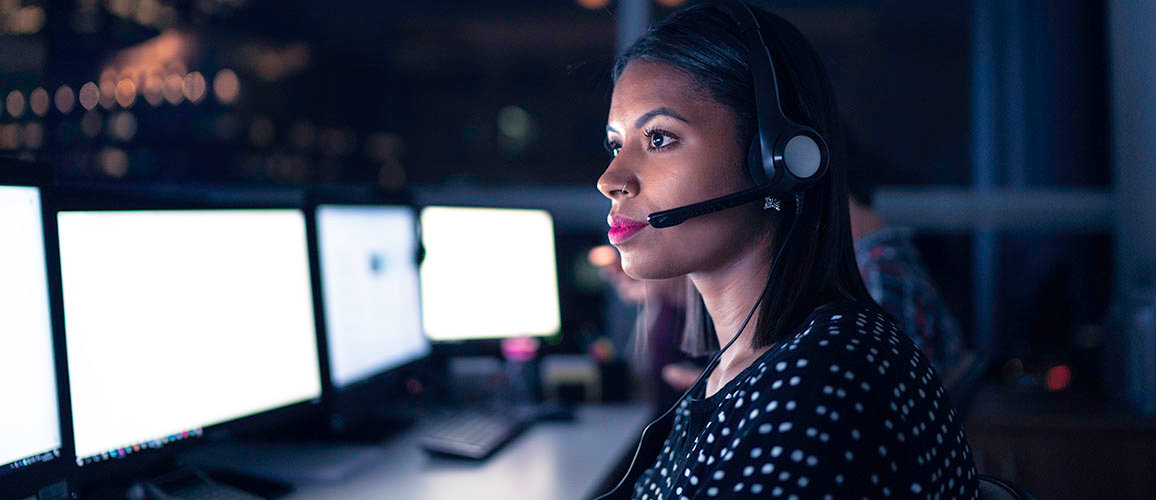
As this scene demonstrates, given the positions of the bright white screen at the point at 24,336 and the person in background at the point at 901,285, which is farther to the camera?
the person in background at the point at 901,285

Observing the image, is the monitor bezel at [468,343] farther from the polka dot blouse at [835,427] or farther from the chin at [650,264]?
the polka dot blouse at [835,427]

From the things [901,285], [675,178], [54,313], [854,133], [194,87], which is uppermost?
[194,87]

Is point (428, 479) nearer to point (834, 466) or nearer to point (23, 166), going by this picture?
point (23, 166)

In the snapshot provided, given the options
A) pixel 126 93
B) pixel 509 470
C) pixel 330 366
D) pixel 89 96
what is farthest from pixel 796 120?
pixel 126 93

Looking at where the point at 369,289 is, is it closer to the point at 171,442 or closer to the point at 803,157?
the point at 171,442

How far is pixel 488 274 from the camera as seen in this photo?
182 cm

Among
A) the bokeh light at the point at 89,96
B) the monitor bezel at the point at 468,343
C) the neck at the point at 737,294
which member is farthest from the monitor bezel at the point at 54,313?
the bokeh light at the point at 89,96

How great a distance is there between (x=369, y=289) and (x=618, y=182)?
858 mm

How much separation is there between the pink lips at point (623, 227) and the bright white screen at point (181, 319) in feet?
2.12

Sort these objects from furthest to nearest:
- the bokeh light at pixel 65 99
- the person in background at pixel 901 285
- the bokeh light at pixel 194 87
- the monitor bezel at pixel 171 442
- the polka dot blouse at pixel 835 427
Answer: the bokeh light at pixel 194 87, the bokeh light at pixel 65 99, the person in background at pixel 901 285, the monitor bezel at pixel 171 442, the polka dot blouse at pixel 835 427

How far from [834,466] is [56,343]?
2.79 feet

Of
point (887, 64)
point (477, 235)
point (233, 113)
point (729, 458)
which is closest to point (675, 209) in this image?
point (729, 458)

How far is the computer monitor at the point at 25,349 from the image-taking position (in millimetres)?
821

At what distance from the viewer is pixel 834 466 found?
0.57 meters
